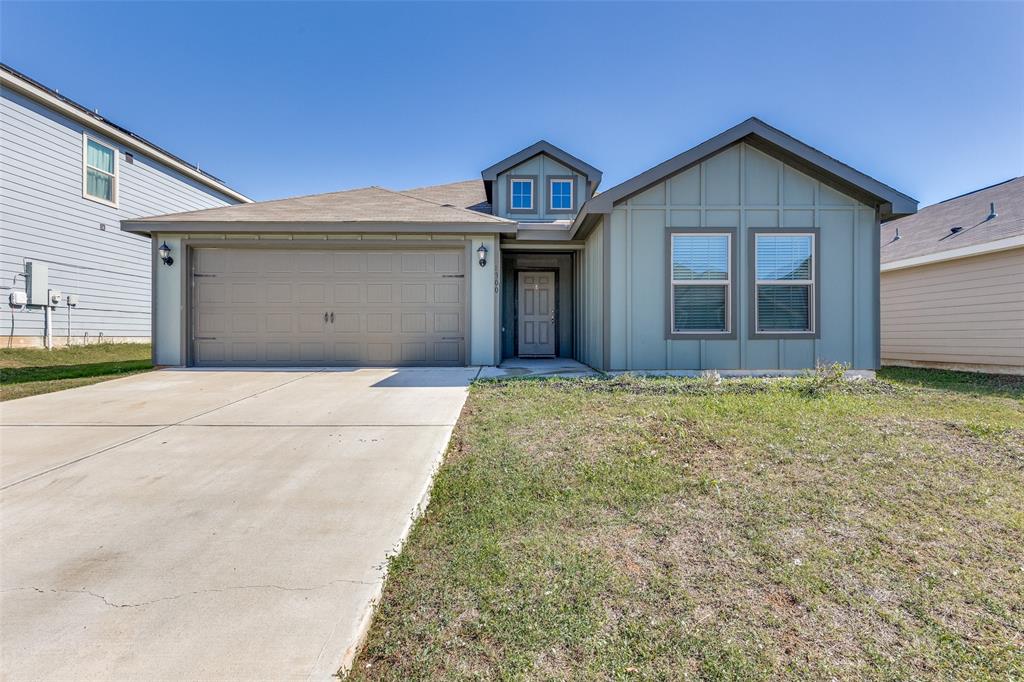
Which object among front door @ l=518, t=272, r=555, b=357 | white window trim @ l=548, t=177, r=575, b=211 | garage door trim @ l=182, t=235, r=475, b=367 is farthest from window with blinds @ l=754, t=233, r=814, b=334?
white window trim @ l=548, t=177, r=575, b=211

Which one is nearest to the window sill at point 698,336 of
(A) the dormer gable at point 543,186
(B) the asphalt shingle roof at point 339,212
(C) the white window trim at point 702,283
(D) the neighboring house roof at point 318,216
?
(C) the white window trim at point 702,283

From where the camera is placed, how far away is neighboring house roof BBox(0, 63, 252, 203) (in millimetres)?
9711

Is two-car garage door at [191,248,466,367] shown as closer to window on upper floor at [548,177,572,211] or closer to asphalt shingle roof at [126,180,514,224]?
asphalt shingle roof at [126,180,514,224]

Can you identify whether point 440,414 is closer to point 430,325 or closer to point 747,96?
point 430,325

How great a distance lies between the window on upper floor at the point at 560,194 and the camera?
38.4 ft

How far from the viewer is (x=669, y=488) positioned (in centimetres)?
287

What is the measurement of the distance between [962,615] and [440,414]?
12.5 feet

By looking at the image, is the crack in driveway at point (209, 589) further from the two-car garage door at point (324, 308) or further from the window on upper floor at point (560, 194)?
the window on upper floor at point (560, 194)

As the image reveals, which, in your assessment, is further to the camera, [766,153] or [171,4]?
[171,4]

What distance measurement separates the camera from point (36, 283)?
9.95m

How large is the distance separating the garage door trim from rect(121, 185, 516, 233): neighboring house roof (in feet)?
1.12

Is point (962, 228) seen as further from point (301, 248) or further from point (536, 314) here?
point (301, 248)

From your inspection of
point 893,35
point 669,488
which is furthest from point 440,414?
point 893,35

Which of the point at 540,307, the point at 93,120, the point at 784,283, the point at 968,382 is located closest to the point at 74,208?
the point at 93,120
